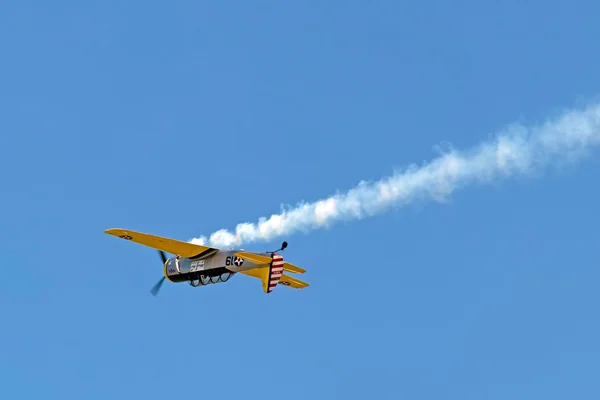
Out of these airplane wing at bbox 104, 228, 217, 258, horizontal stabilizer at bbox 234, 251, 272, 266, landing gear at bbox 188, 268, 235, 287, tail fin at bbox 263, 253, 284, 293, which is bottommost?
tail fin at bbox 263, 253, 284, 293

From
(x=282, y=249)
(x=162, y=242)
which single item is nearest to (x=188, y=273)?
(x=162, y=242)

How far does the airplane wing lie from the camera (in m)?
72.7

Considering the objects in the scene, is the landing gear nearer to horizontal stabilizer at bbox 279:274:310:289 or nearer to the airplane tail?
the airplane tail

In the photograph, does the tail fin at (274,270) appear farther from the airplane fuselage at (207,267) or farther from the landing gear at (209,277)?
the landing gear at (209,277)

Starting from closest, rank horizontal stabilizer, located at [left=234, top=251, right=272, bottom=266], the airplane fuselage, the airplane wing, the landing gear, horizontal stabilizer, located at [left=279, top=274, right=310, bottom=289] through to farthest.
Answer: horizontal stabilizer, located at [left=234, top=251, right=272, bottom=266] < the airplane fuselage < the landing gear < the airplane wing < horizontal stabilizer, located at [left=279, top=274, right=310, bottom=289]

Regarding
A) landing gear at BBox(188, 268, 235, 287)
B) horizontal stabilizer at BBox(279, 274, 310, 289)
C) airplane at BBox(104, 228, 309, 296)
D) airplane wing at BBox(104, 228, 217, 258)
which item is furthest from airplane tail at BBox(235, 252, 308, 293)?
horizontal stabilizer at BBox(279, 274, 310, 289)

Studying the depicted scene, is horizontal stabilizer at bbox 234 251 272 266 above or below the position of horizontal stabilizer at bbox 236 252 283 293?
above

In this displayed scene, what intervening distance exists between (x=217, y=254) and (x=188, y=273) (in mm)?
2830

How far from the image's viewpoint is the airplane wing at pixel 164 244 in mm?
72688

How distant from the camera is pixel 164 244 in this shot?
240ft

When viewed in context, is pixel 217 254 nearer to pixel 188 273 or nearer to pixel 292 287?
pixel 188 273

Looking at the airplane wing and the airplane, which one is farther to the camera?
the airplane wing

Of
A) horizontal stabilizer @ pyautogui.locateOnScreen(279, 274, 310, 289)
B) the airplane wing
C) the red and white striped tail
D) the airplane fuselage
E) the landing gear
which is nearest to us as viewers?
the red and white striped tail

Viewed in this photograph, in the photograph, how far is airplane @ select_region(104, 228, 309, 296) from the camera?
68.5m
